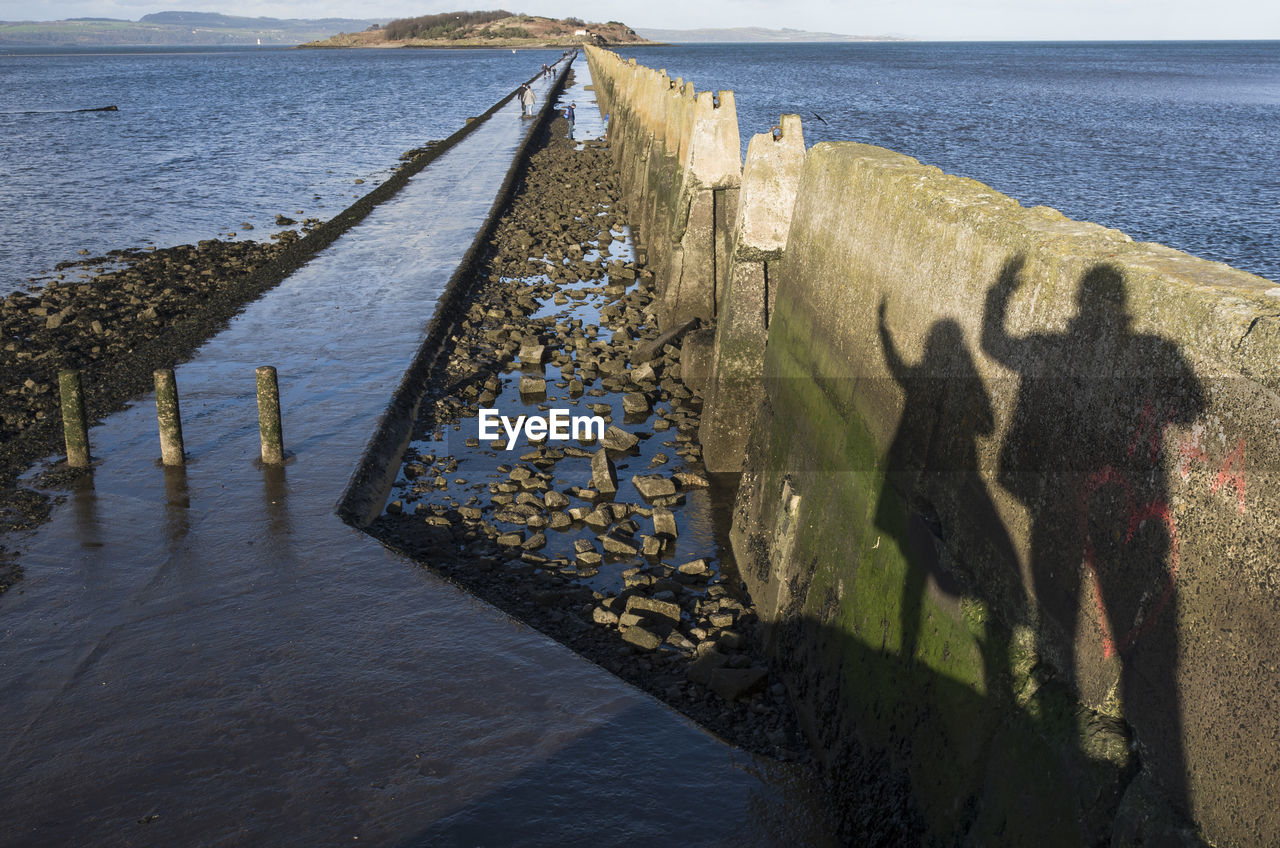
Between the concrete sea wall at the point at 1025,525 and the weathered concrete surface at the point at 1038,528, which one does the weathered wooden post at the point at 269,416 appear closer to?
the concrete sea wall at the point at 1025,525

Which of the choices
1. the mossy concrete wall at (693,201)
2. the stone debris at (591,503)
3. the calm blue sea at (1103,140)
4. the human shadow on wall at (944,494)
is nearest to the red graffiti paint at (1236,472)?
the human shadow on wall at (944,494)

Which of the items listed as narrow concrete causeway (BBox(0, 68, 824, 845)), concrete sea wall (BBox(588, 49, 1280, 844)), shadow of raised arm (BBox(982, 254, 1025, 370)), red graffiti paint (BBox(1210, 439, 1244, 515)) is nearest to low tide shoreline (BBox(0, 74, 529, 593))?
narrow concrete causeway (BBox(0, 68, 824, 845))

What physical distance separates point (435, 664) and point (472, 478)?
4122 mm

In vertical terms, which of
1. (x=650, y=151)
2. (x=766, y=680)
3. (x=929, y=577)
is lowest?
(x=766, y=680)

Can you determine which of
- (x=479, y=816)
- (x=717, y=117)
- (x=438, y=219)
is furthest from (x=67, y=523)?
(x=438, y=219)

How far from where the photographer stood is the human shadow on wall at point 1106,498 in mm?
3521

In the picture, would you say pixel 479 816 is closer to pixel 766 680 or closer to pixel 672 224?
pixel 766 680

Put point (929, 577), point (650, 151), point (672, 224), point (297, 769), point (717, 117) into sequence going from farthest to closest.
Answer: point (650, 151) → point (672, 224) → point (717, 117) → point (297, 769) → point (929, 577)

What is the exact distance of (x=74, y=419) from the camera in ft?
30.9

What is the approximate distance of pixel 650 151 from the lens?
21.7m

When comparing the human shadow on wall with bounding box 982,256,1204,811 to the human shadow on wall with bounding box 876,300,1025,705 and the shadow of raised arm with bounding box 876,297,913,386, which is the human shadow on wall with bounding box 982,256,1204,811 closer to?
the human shadow on wall with bounding box 876,300,1025,705

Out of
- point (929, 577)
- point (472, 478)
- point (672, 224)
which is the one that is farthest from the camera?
point (672, 224)

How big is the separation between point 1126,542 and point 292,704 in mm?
4836

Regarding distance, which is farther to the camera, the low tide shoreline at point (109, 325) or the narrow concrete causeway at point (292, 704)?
the low tide shoreline at point (109, 325)
